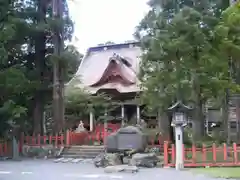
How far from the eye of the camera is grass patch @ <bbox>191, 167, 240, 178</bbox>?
11.3 metres

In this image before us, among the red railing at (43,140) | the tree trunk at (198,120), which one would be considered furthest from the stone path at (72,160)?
the tree trunk at (198,120)

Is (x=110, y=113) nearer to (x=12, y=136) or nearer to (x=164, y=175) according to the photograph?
(x=12, y=136)

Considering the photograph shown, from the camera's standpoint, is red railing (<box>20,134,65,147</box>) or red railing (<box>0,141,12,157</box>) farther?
red railing (<box>20,134,65,147</box>)

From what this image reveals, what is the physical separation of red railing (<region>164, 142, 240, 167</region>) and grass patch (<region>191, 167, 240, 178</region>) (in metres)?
0.66

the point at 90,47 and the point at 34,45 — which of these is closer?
the point at 34,45

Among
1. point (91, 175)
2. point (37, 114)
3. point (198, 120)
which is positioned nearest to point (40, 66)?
point (37, 114)

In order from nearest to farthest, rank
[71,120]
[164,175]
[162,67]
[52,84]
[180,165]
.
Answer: [164,175] → [180,165] → [162,67] → [52,84] → [71,120]

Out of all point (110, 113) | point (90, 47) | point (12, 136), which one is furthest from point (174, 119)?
point (90, 47)

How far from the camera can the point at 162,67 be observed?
54.4ft

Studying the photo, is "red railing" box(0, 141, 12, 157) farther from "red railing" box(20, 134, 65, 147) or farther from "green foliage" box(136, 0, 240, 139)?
"green foliage" box(136, 0, 240, 139)

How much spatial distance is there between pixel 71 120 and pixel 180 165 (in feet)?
49.2

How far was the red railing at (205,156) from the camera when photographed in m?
13.7

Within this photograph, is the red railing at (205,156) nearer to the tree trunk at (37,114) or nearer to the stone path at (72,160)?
the stone path at (72,160)

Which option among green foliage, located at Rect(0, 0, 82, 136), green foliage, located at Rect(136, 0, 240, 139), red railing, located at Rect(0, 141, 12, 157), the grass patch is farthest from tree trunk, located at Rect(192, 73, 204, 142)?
red railing, located at Rect(0, 141, 12, 157)
